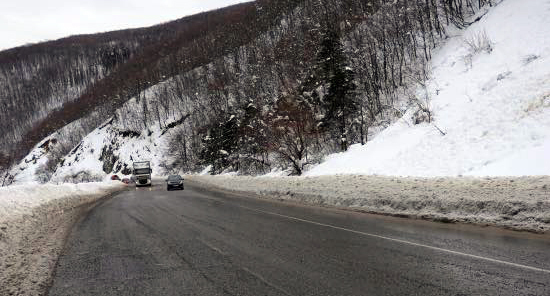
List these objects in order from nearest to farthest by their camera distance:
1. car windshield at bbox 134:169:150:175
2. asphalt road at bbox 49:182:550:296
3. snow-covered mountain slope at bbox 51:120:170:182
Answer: asphalt road at bbox 49:182:550:296 < car windshield at bbox 134:169:150:175 < snow-covered mountain slope at bbox 51:120:170:182

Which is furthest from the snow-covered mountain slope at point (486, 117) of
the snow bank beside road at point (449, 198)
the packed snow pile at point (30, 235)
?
the packed snow pile at point (30, 235)

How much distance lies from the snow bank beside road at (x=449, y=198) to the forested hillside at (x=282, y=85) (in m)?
10.8

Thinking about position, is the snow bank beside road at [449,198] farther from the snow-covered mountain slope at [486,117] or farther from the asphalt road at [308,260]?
the snow-covered mountain slope at [486,117]

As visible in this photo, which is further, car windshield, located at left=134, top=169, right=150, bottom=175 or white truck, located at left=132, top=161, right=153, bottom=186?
car windshield, located at left=134, top=169, right=150, bottom=175

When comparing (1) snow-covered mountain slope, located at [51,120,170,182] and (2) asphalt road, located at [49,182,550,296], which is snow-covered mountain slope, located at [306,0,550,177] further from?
(1) snow-covered mountain slope, located at [51,120,170,182]

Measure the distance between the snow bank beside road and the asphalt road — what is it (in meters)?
0.76

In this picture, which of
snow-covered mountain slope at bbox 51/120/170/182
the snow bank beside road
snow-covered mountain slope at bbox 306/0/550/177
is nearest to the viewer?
the snow bank beside road

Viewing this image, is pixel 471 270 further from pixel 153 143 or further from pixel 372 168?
pixel 153 143

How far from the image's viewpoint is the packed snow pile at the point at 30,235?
721 cm

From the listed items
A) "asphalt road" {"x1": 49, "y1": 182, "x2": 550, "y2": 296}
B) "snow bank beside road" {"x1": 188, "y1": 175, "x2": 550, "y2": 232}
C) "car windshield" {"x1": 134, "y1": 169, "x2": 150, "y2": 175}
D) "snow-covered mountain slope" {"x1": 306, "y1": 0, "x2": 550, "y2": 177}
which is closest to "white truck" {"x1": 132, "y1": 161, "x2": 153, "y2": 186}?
"car windshield" {"x1": 134, "y1": 169, "x2": 150, "y2": 175}

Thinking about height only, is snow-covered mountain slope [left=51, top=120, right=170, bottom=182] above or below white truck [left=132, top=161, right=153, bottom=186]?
above

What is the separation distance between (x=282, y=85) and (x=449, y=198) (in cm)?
6792

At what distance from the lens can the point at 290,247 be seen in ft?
28.5

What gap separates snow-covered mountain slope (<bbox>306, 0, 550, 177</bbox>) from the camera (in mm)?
16047
